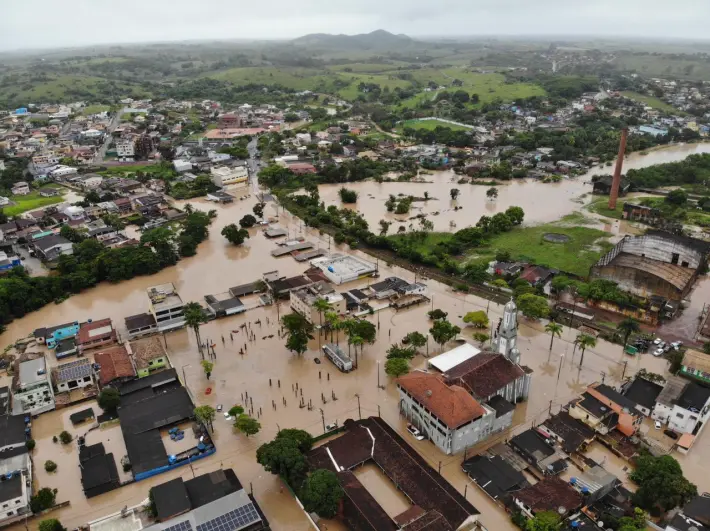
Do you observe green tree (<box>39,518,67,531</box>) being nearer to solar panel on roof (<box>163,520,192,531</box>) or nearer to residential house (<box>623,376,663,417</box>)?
solar panel on roof (<box>163,520,192,531</box>)

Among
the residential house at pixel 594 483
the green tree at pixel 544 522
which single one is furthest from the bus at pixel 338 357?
the green tree at pixel 544 522

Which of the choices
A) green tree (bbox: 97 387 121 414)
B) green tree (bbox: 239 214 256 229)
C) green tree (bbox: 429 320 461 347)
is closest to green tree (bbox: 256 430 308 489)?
green tree (bbox: 97 387 121 414)

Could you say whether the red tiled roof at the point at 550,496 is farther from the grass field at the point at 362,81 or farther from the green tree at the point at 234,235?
the grass field at the point at 362,81

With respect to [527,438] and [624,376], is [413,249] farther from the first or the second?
[527,438]

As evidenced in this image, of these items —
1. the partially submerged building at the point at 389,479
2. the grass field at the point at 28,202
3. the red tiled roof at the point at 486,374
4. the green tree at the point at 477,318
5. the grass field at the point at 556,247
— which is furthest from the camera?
the grass field at the point at 28,202

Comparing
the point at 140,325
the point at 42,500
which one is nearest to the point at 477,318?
the point at 140,325

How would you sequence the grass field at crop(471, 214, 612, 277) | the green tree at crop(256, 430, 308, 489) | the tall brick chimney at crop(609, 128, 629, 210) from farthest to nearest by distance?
the tall brick chimney at crop(609, 128, 629, 210)
the grass field at crop(471, 214, 612, 277)
the green tree at crop(256, 430, 308, 489)

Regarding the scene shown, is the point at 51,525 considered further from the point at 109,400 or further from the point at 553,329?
the point at 553,329
